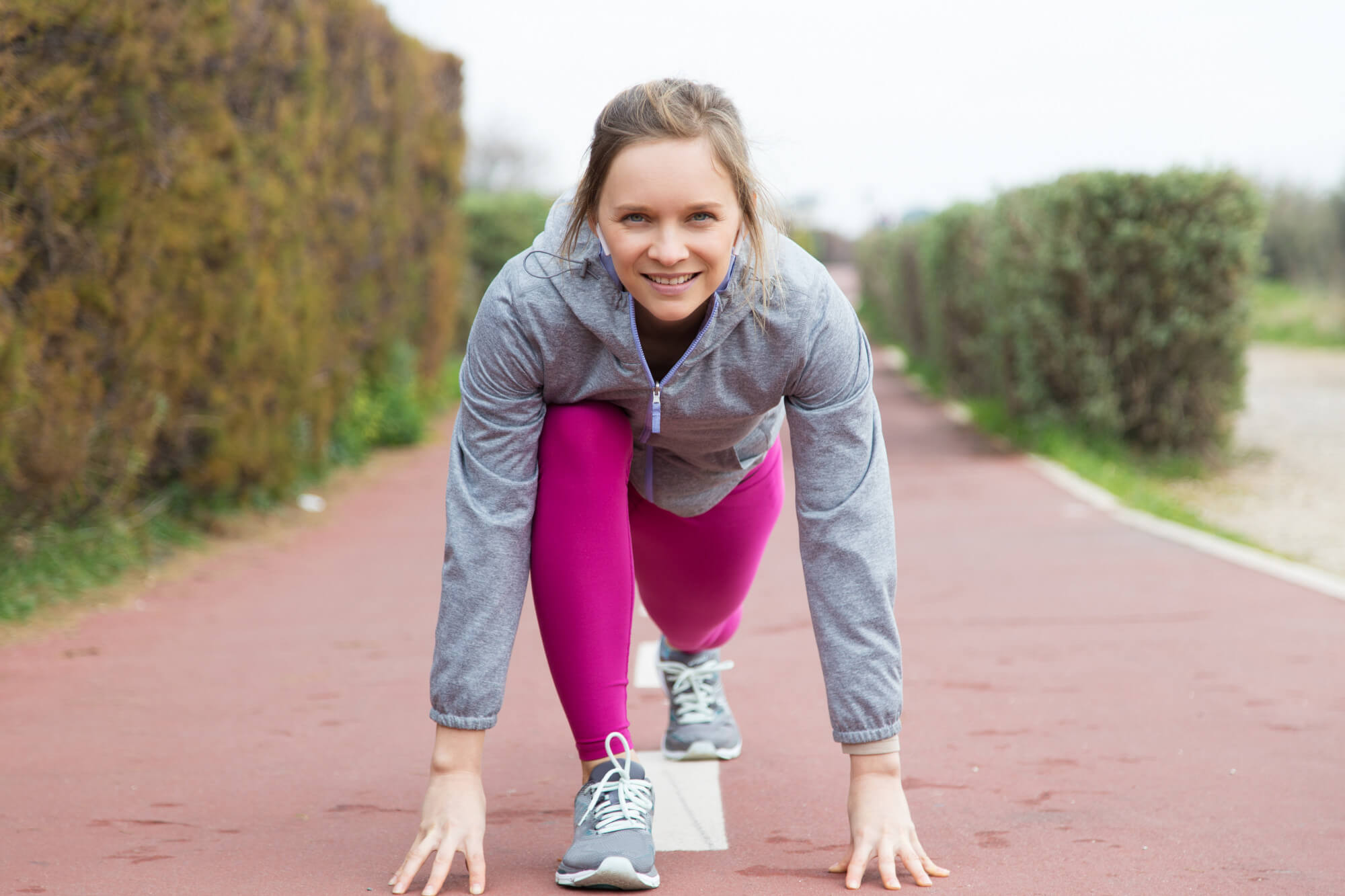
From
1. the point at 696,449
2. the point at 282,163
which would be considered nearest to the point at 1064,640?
the point at 696,449

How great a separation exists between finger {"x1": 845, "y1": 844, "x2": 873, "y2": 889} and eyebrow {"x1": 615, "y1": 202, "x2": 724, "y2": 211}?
3.89 feet

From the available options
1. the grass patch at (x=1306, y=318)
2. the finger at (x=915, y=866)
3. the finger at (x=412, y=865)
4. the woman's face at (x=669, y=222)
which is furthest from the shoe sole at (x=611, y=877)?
the grass patch at (x=1306, y=318)

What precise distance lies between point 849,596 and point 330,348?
617cm

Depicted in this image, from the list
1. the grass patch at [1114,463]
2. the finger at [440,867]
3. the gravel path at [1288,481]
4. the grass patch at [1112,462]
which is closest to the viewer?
the finger at [440,867]

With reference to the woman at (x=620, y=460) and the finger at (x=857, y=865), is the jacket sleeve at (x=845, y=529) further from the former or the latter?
the finger at (x=857, y=865)

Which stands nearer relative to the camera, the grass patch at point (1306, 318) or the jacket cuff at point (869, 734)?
the jacket cuff at point (869, 734)

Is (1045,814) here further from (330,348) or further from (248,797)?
(330,348)

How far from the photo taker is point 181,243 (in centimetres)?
575

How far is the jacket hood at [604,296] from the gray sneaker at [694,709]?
43.8 inches

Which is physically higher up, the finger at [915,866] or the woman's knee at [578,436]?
the woman's knee at [578,436]

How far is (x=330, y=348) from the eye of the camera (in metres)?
8.01

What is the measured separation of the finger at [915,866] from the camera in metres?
2.36

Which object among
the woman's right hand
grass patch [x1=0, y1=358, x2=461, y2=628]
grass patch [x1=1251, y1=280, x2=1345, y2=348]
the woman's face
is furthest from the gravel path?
grass patch [x1=1251, y1=280, x2=1345, y2=348]

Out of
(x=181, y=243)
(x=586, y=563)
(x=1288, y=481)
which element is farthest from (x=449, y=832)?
(x=1288, y=481)
